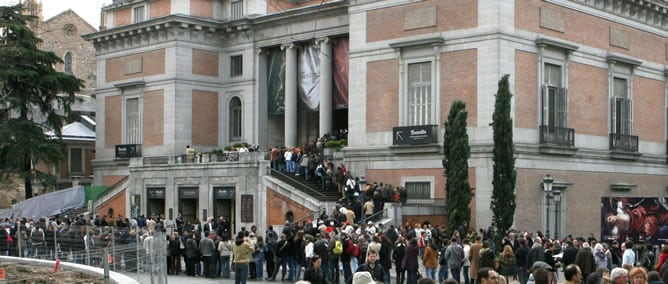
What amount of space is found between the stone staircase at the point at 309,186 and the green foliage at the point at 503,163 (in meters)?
6.84

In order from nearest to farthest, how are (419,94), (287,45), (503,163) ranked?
(503,163), (419,94), (287,45)

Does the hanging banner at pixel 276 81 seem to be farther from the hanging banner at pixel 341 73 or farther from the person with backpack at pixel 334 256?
the person with backpack at pixel 334 256

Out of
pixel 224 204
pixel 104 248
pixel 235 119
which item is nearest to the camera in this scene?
pixel 104 248

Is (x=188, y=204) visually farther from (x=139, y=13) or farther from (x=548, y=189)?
(x=548, y=189)

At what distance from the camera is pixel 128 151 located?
54.5 m

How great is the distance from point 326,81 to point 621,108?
13531mm

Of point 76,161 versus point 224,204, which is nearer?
point 224,204

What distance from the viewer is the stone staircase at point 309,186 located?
134 ft

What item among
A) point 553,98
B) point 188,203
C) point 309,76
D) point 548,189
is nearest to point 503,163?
point 548,189

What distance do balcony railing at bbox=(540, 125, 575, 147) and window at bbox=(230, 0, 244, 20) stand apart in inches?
737

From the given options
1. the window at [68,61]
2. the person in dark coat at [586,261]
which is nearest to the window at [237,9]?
the person in dark coat at [586,261]

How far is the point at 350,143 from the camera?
145ft

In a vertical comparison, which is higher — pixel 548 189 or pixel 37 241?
pixel 548 189

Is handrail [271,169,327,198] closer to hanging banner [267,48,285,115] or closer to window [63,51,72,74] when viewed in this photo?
hanging banner [267,48,285,115]
